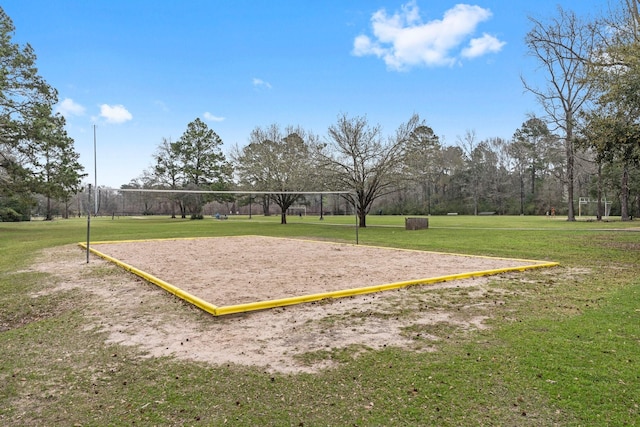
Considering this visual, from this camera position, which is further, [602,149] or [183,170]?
[183,170]

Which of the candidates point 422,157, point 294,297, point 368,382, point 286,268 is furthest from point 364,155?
point 368,382

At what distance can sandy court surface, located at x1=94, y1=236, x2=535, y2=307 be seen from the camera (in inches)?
263

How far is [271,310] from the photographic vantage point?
215 inches

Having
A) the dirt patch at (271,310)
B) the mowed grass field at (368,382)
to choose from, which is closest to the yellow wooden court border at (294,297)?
the dirt patch at (271,310)

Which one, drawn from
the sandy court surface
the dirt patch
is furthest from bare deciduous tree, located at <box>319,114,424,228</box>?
the dirt patch

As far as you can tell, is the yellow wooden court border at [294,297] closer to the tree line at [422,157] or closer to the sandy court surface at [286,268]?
the sandy court surface at [286,268]

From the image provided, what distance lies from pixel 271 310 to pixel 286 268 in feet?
11.8

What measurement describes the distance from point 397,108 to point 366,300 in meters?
30.8

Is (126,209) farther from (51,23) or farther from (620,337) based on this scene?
(620,337)

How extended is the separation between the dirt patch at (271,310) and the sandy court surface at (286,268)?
0.02 metres

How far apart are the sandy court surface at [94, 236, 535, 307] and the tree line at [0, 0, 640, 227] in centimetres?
682

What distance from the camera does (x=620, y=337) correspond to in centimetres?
406

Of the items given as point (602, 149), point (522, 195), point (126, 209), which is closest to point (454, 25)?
point (602, 149)

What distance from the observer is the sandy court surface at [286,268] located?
6.67 m
